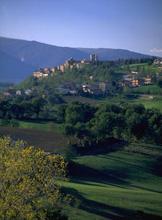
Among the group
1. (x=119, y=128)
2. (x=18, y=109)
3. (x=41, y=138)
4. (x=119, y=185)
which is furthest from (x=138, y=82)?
(x=119, y=185)

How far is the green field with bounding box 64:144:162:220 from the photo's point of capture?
12891 mm

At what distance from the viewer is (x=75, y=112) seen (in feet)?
128

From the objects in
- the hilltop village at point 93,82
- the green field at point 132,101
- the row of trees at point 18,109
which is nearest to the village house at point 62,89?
the hilltop village at point 93,82

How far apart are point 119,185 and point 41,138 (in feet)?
44.8

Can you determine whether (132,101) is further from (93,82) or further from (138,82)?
(93,82)

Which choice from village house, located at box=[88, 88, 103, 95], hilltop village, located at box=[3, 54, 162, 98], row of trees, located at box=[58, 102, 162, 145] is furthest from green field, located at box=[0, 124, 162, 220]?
village house, located at box=[88, 88, 103, 95]

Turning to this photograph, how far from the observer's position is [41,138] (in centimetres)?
3086

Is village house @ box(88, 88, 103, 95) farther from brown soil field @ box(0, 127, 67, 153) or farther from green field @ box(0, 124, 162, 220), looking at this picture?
green field @ box(0, 124, 162, 220)

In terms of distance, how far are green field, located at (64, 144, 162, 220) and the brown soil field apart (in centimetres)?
403

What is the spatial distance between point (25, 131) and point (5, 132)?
2.77 meters

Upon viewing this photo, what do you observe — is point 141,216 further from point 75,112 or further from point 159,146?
point 75,112

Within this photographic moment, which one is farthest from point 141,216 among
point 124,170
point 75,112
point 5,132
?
point 75,112

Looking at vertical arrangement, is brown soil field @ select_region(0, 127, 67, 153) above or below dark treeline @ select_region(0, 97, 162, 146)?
below

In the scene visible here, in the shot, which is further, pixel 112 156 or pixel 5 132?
pixel 5 132
